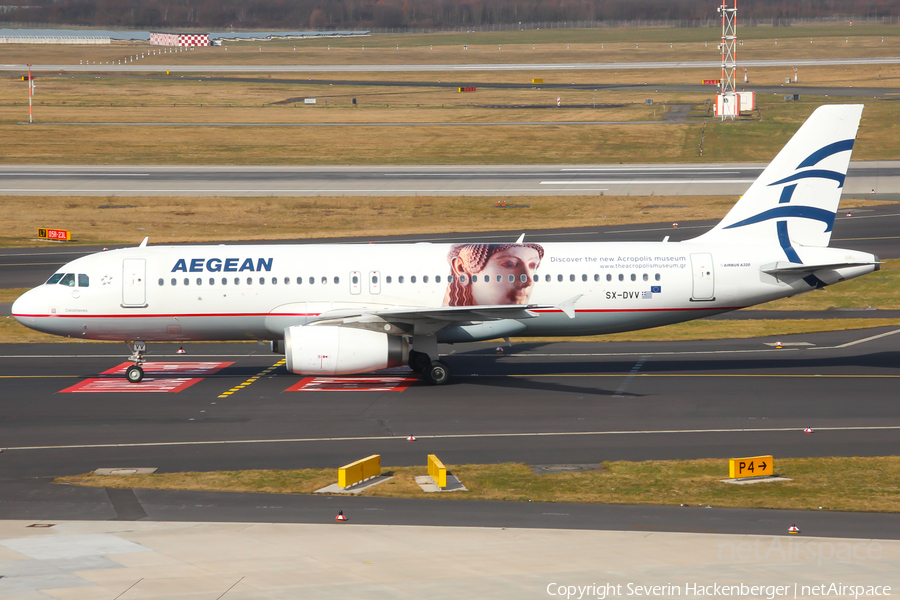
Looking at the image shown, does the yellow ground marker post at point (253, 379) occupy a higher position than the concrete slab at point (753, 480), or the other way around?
the yellow ground marker post at point (253, 379)

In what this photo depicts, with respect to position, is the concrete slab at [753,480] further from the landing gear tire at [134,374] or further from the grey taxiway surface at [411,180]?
the grey taxiway surface at [411,180]

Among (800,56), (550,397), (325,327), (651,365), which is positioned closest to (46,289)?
(325,327)

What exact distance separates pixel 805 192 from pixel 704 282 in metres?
5.28

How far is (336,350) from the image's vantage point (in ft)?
104

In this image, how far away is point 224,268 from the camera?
34.3 meters

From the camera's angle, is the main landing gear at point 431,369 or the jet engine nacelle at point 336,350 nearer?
the jet engine nacelle at point 336,350

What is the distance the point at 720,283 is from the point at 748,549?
56.8 ft

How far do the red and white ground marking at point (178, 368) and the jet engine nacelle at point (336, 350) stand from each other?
6.69 m

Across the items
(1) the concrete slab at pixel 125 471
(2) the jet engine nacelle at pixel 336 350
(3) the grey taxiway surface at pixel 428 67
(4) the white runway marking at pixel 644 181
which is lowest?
(1) the concrete slab at pixel 125 471

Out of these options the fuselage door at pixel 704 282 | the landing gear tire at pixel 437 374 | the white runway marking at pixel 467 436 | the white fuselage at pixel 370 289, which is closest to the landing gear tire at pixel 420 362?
the landing gear tire at pixel 437 374

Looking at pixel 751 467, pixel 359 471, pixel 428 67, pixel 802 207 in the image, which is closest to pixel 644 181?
pixel 802 207

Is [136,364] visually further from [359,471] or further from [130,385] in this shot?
[359,471]

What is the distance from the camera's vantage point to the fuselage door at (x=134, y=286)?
34094 millimetres

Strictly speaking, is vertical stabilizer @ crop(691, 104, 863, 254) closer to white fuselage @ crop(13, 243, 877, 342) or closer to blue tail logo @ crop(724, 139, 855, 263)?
blue tail logo @ crop(724, 139, 855, 263)
